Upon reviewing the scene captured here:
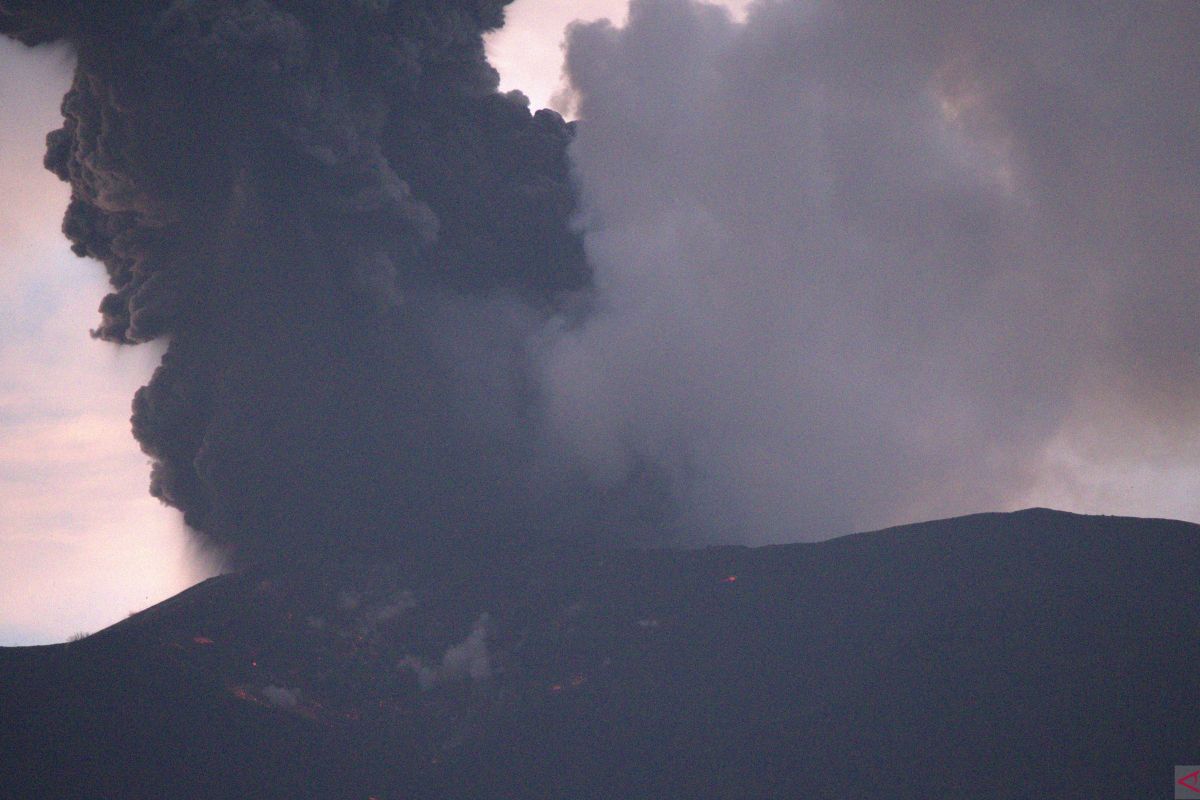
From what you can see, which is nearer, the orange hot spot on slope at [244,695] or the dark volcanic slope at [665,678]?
the dark volcanic slope at [665,678]

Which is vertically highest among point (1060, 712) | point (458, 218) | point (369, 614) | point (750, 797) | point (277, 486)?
point (458, 218)

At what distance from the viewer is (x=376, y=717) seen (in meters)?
59.5

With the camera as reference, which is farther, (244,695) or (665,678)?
(665,678)

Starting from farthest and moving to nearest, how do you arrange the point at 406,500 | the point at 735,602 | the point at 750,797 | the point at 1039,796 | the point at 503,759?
the point at 406,500 → the point at 735,602 → the point at 503,759 → the point at 750,797 → the point at 1039,796

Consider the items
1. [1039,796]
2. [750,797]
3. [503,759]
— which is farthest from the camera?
[503,759]

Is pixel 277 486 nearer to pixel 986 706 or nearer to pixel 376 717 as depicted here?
pixel 376 717

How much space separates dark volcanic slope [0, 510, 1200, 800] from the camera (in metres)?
50.0

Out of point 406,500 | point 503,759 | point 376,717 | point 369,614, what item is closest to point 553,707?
point 503,759

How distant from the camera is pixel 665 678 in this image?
5950 centimetres

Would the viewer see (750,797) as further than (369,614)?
No

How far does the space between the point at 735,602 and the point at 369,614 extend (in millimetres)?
20108

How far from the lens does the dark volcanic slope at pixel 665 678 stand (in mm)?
49969

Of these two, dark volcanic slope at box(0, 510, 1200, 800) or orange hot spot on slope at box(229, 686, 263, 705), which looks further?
orange hot spot on slope at box(229, 686, 263, 705)

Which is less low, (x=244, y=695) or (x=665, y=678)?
(x=665, y=678)
